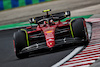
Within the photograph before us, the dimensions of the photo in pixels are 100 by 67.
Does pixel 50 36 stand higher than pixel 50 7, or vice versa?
pixel 50 7

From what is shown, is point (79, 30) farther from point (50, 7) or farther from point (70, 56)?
point (50, 7)

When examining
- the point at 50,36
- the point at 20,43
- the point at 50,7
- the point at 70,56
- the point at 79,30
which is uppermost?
the point at 50,7

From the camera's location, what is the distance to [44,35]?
265 inches

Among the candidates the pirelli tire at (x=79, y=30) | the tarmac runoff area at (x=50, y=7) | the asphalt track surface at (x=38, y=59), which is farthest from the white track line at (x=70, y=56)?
the tarmac runoff area at (x=50, y=7)

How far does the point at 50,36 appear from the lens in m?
6.32

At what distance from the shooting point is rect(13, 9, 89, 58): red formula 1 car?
20.4 feet

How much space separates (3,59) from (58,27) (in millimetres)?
1895

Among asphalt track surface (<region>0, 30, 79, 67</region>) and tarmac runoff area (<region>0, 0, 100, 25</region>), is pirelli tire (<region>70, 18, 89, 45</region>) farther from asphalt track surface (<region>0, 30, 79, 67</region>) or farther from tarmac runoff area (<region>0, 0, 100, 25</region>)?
tarmac runoff area (<region>0, 0, 100, 25</region>)

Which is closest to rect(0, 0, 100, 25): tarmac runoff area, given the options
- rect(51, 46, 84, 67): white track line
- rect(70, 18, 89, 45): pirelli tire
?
rect(70, 18, 89, 45): pirelli tire

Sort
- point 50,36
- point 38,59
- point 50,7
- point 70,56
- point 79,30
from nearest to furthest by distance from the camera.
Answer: point 70,56 → point 38,59 → point 50,36 → point 79,30 → point 50,7

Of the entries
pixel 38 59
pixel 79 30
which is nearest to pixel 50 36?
pixel 38 59

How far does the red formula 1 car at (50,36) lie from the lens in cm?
623

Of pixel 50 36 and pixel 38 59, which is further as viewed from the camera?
pixel 50 36

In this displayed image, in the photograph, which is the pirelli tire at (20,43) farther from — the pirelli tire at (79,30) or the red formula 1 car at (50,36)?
the pirelli tire at (79,30)
